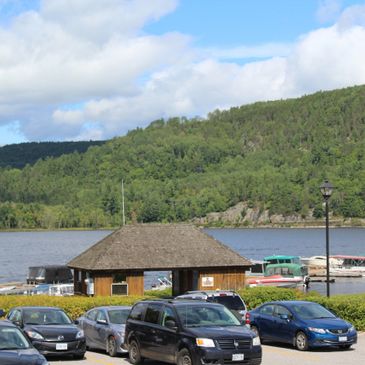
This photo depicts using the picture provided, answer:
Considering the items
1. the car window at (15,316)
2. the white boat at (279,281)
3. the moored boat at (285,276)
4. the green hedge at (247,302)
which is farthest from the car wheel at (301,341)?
the moored boat at (285,276)

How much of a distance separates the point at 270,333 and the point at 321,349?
1.79 metres

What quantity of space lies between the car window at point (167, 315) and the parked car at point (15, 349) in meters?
3.87

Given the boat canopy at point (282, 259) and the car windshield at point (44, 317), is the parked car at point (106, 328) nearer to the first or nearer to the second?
the car windshield at point (44, 317)

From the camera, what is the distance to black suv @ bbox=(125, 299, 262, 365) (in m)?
19.6

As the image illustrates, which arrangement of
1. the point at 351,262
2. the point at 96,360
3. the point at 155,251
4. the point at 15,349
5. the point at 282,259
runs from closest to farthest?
the point at 15,349, the point at 96,360, the point at 155,251, the point at 282,259, the point at 351,262

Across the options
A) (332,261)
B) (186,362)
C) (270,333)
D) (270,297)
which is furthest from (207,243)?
(332,261)

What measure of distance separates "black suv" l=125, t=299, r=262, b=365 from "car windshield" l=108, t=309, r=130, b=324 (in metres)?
2.27

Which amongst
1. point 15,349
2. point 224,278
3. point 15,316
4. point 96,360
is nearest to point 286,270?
point 224,278

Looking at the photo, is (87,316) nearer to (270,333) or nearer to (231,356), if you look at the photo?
(270,333)

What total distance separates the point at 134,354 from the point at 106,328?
9.48ft

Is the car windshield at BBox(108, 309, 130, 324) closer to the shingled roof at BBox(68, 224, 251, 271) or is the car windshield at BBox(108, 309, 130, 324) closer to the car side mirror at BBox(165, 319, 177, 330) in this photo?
the car side mirror at BBox(165, 319, 177, 330)

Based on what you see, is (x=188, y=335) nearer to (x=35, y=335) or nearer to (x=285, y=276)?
(x=35, y=335)

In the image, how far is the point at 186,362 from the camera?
20.0 metres

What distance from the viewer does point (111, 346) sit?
24.6 meters
